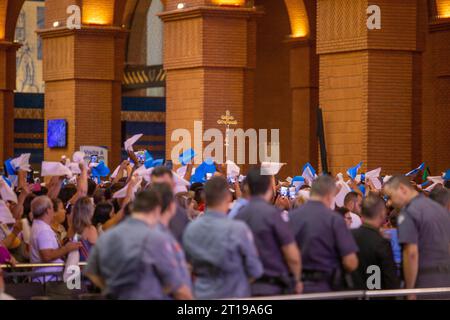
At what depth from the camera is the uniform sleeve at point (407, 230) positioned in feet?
34.7

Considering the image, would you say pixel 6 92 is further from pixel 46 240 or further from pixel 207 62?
pixel 46 240

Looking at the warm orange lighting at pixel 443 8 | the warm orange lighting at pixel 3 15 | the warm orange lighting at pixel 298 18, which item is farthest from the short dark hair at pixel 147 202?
the warm orange lighting at pixel 3 15

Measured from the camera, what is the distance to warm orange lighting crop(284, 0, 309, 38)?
32.1m

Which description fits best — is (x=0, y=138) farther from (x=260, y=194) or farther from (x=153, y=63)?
(x=260, y=194)

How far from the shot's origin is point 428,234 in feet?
35.4

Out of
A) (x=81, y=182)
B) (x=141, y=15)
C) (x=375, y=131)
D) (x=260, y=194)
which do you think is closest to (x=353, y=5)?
(x=375, y=131)

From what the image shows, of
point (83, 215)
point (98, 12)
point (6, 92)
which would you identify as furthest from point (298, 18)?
point (83, 215)

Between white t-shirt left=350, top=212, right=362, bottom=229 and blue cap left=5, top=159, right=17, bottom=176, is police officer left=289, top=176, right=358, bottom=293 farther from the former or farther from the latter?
blue cap left=5, top=159, right=17, bottom=176

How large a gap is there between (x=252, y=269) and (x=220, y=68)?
55.1ft

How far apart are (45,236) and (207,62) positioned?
13242mm

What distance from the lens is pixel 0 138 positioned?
122 ft

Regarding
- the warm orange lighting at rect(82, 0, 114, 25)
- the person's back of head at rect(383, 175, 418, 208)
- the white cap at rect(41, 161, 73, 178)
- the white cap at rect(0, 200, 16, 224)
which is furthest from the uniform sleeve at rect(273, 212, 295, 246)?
the warm orange lighting at rect(82, 0, 114, 25)

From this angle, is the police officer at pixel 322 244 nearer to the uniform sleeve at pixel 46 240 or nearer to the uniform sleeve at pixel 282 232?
the uniform sleeve at pixel 282 232

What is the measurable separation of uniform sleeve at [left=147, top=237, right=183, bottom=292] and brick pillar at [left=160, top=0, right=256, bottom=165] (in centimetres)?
1692
